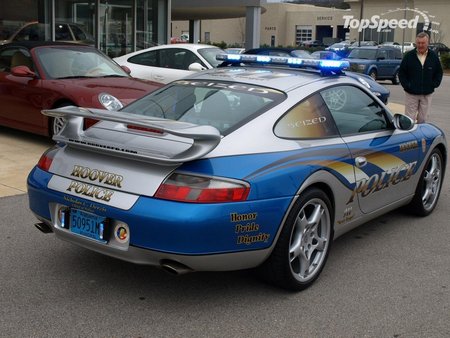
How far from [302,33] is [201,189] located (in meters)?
93.0

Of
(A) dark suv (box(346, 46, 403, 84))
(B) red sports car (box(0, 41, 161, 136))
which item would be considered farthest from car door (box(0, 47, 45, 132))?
(A) dark suv (box(346, 46, 403, 84))

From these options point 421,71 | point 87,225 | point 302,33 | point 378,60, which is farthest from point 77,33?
point 302,33

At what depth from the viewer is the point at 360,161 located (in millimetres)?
4473

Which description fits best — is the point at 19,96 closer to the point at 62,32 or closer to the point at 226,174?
the point at 226,174

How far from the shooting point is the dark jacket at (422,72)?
919 centimetres

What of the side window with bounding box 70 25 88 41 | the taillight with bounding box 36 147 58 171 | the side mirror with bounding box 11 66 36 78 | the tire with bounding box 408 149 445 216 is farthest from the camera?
the side window with bounding box 70 25 88 41

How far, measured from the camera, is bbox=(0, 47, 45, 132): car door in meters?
8.40

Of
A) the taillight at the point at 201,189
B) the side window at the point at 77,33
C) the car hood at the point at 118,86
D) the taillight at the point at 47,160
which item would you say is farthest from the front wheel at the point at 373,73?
the taillight at the point at 201,189

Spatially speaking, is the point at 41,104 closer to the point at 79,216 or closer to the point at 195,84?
the point at 195,84

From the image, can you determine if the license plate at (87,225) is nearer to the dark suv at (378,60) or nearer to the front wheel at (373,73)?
the dark suv at (378,60)

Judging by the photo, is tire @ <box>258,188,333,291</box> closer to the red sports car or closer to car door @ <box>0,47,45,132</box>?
the red sports car

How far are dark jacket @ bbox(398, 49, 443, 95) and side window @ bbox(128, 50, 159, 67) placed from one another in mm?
5767

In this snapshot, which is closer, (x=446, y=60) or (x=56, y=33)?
(x=56, y=33)

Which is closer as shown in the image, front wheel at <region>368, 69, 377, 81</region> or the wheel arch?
the wheel arch
